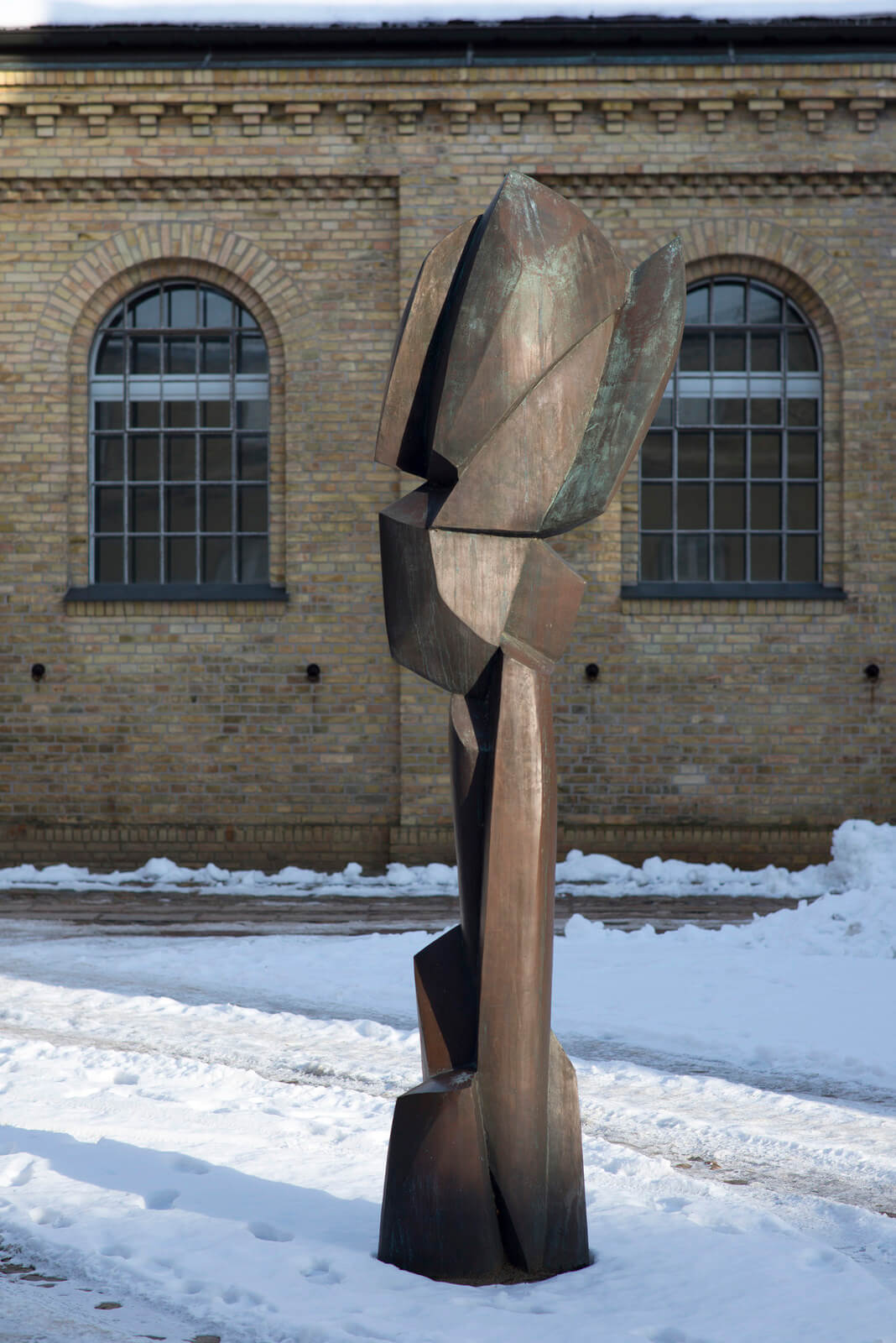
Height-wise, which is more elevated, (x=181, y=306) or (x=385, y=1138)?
(x=181, y=306)

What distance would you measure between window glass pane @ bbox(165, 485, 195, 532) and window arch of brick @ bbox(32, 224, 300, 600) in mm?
731

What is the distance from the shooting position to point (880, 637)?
36.7 feet

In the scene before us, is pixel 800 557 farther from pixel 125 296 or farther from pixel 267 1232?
pixel 267 1232

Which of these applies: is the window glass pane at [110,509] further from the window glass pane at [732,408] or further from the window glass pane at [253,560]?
the window glass pane at [732,408]

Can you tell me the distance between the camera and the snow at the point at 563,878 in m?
9.96

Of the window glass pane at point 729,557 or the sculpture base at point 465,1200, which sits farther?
the window glass pane at point 729,557

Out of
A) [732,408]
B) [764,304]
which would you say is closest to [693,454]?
[732,408]

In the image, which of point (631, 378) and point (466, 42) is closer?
point (631, 378)

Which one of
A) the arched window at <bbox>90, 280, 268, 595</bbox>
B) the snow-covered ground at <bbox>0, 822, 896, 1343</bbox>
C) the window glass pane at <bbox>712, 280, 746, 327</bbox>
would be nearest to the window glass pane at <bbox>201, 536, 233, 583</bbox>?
the arched window at <bbox>90, 280, 268, 595</bbox>

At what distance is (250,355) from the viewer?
38.4 feet

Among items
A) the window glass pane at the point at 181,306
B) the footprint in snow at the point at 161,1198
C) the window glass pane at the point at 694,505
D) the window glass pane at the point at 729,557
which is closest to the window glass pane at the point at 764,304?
the window glass pane at the point at 694,505

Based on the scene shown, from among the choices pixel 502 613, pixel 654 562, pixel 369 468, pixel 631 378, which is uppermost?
pixel 369 468

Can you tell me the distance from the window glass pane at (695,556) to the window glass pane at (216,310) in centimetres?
464

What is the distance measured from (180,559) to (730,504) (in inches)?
202
